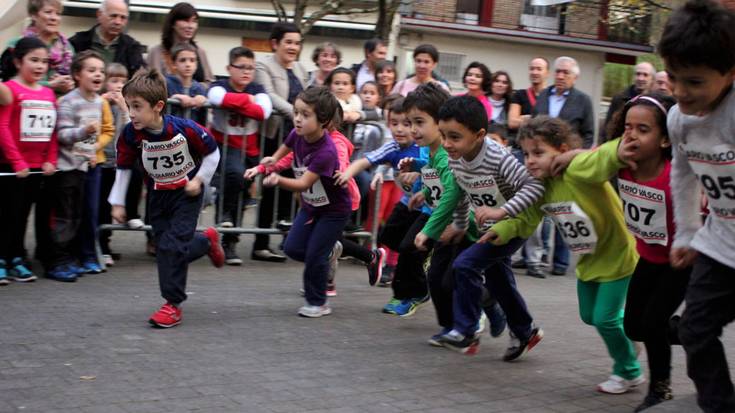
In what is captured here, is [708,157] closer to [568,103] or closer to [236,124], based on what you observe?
[236,124]

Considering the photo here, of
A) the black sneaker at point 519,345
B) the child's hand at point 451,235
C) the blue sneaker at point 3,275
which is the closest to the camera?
the black sneaker at point 519,345

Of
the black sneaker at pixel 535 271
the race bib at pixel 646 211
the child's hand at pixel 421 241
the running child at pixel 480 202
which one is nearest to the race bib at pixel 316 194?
Answer: the child's hand at pixel 421 241

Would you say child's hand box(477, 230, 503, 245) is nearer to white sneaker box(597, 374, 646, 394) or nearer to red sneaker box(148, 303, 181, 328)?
white sneaker box(597, 374, 646, 394)

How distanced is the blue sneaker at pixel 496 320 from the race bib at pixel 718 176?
101 inches

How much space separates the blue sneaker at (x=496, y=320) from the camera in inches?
272

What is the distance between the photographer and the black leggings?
5.25 meters

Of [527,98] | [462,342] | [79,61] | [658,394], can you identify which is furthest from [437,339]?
[527,98]

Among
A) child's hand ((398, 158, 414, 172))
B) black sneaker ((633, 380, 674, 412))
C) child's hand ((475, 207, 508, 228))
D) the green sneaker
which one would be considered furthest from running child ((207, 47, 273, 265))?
black sneaker ((633, 380, 674, 412))

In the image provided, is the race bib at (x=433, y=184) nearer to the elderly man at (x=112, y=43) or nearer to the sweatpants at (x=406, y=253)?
the sweatpants at (x=406, y=253)

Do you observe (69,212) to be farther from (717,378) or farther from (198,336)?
(717,378)

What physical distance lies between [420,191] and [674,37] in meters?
3.35

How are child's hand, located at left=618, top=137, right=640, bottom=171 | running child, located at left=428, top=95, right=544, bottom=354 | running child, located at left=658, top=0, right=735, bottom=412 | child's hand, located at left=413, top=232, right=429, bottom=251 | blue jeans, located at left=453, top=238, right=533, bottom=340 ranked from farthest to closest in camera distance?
child's hand, located at left=413, top=232, right=429, bottom=251
blue jeans, located at left=453, top=238, right=533, bottom=340
running child, located at left=428, top=95, right=544, bottom=354
child's hand, located at left=618, top=137, right=640, bottom=171
running child, located at left=658, top=0, right=735, bottom=412

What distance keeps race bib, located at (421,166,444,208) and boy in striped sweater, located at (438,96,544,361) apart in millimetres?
406

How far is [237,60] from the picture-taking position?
31.6 feet
